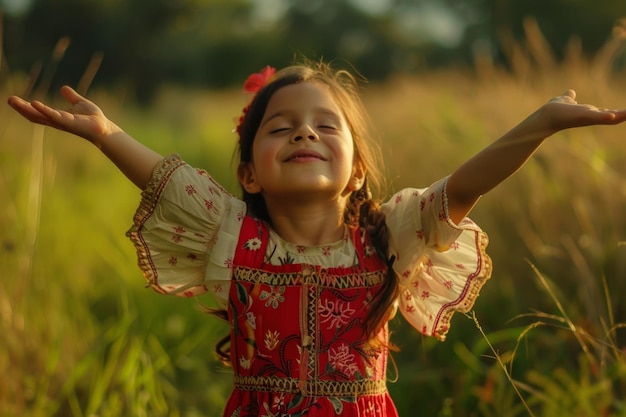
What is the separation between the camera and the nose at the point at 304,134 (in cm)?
229

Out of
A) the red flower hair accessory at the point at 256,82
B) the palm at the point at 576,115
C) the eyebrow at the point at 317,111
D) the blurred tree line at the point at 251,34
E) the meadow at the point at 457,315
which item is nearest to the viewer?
the palm at the point at 576,115

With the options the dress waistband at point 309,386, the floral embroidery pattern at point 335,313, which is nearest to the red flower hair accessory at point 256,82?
the floral embroidery pattern at point 335,313

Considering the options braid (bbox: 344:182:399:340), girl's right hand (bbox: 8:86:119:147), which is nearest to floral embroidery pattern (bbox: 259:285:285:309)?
braid (bbox: 344:182:399:340)

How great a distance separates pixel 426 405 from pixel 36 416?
129 cm

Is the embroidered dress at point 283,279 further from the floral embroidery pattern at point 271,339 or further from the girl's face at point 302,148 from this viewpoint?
the girl's face at point 302,148

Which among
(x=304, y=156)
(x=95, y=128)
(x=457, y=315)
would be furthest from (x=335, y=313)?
(x=457, y=315)

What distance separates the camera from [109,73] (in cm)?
2853

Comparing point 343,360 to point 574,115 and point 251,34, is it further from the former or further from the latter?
point 251,34

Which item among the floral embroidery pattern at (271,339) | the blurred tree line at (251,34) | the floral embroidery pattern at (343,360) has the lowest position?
the floral embroidery pattern at (343,360)

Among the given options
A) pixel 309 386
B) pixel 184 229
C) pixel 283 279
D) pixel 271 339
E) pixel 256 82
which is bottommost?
pixel 309 386

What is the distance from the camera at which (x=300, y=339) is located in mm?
2242

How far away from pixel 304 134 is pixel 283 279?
347mm

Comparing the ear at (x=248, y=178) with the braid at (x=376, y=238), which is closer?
the braid at (x=376, y=238)

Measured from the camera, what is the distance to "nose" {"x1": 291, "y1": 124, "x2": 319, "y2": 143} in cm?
229
